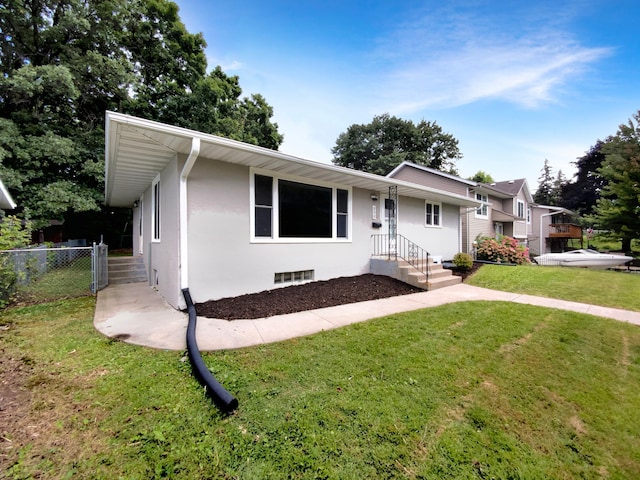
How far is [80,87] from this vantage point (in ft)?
39.1

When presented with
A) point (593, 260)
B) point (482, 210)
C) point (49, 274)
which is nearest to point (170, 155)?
point (49, 274)

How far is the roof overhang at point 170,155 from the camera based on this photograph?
13.6 ft

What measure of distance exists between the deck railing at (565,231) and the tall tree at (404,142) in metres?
12.6

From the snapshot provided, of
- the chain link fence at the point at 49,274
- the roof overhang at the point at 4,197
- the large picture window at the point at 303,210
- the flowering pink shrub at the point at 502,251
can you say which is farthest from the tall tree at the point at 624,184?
the roof overhang at the point at 4,197

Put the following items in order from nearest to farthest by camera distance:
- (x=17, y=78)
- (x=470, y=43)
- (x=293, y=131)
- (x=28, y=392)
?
(x=28, y=392)
(x=470, y=43)
(x=17, y=78)
(x=293, y=131)

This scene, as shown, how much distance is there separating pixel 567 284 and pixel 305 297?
24.6ft

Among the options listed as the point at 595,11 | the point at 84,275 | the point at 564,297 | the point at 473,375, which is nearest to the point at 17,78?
the point at 84,275

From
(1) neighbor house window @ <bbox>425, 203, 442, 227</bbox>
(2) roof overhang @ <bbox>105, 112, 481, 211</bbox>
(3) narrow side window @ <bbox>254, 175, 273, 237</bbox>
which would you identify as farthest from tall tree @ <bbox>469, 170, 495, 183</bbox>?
(3) narrow side window @ <bbox>254, 175, 273, 237</bbox>

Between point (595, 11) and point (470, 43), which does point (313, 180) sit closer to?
point (470, 43)

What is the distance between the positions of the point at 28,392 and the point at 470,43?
Result: 1066 centimetres

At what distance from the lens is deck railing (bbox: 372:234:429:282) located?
8.30 meters

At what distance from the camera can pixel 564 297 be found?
21.3 ft

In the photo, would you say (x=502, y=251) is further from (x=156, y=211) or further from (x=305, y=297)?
(x=156, y=211)

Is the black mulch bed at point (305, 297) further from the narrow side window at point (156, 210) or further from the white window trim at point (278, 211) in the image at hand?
the narrow side window at point (156, 210)
